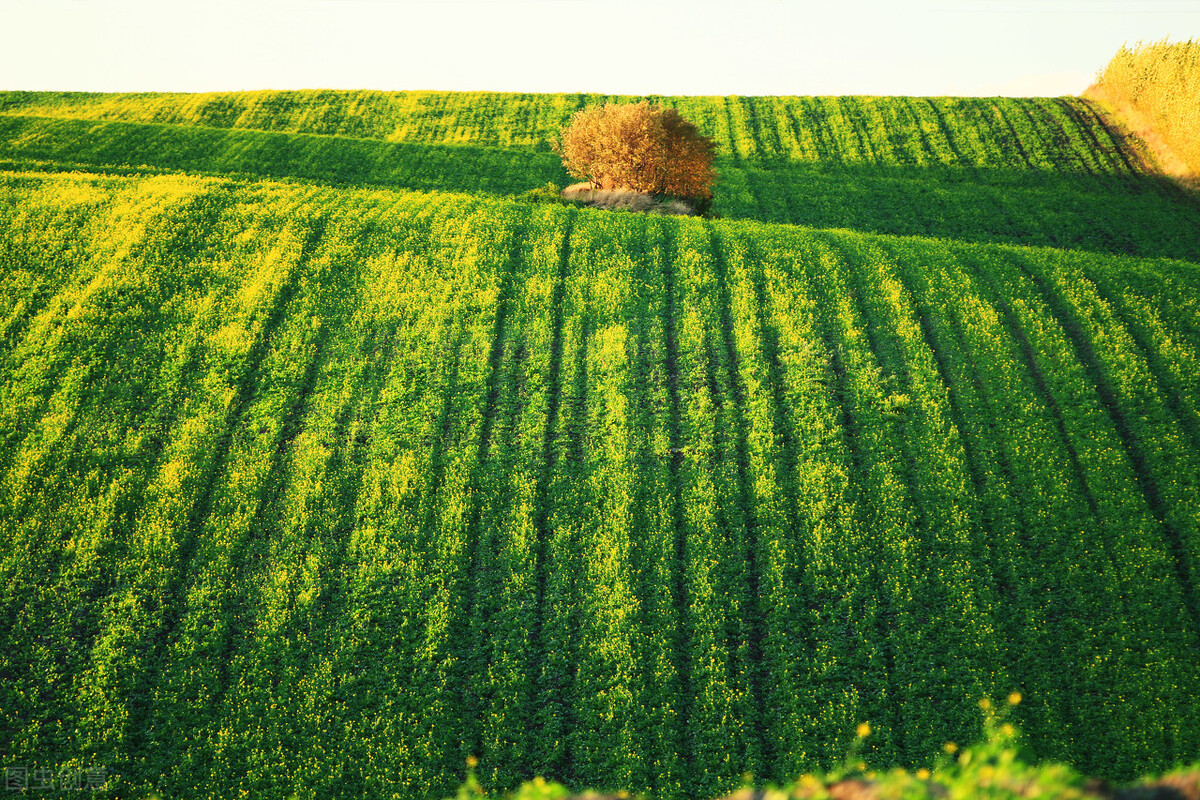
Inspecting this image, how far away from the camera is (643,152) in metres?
40.6

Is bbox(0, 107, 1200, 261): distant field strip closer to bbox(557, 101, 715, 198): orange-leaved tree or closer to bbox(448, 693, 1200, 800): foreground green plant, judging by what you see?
bbox(557, 101, 715, 198): orange-leaved tree

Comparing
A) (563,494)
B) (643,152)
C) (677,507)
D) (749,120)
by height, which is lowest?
(677,507)

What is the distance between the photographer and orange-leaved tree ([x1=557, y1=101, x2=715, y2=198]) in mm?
40875

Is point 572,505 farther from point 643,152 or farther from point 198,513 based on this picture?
point 643,152

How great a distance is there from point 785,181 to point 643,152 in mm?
16651

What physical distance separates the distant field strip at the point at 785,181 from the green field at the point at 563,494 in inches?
509

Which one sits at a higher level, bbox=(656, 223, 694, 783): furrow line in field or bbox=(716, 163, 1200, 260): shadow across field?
bbox=(716, 163, 1200, 260): shadow across field

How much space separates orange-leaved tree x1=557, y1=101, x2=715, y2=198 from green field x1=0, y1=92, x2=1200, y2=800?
7784 mm

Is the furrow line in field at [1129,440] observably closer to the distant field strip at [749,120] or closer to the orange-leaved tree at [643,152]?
the orange-leaved tree at [643,152]

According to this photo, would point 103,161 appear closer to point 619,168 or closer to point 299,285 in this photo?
point 299,285

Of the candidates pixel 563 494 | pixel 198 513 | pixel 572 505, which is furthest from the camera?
pixel 563 494

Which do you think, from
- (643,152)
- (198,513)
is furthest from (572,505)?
(643,152)

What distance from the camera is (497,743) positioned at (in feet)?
53.1

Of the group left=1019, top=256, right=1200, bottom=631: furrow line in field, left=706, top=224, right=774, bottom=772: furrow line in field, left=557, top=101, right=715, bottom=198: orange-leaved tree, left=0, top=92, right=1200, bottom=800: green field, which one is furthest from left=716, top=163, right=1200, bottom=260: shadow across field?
left=706, top=224, right=774, bottom=772: furrow line in field
